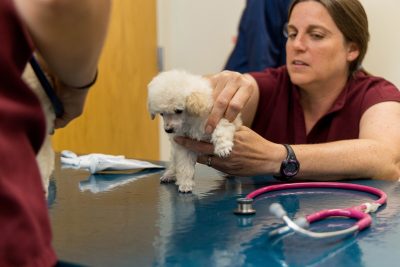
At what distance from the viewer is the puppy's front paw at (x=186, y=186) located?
36.8 inches

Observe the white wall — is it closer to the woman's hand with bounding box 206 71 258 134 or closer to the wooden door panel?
the wooden door panel

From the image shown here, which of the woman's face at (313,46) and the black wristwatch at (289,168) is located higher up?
the woman's face at (313,46)

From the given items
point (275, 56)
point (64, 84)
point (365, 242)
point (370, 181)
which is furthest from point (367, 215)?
→ point (275, 56)

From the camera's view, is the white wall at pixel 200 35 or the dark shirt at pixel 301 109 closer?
the dark shirt at pixel 301 109

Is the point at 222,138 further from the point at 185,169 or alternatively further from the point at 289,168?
the point at 289,168

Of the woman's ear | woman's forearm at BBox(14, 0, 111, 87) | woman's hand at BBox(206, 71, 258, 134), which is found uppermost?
woman's forearm at BBox(14, 0, 111, 87)

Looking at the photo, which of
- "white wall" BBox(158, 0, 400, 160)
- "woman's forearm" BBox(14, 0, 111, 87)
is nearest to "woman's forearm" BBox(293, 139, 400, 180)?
"woman's forearm" BBox(14, 0, 111, 87)

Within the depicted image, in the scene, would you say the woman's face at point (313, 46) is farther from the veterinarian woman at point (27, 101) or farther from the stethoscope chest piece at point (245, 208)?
the veterinarian woman at point (27, 101)

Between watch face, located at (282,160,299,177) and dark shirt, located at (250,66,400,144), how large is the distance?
0.36 m

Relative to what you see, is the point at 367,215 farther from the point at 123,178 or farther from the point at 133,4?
the point at 133,4

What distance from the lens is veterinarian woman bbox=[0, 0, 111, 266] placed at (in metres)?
0.40

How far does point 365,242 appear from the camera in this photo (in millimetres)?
641

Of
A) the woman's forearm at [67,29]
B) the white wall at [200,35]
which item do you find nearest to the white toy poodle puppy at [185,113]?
the woman's forearm at [67,29]

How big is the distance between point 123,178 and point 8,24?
71 cm
